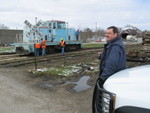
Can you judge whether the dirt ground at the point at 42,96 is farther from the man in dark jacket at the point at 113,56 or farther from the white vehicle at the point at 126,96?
the white vehicle at the point at 126,96

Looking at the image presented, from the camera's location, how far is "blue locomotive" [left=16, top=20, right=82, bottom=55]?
1748 cm

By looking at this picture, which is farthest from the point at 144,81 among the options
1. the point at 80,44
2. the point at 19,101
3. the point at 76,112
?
the point at 80,44

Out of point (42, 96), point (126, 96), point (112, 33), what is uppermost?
point (112, 33)

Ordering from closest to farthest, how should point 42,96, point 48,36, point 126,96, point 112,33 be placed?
point 126,96 < point 112,33 < point 42,96 < point 48,36

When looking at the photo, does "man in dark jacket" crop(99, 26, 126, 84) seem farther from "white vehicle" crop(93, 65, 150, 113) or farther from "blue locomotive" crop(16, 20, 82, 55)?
"blue locomotive" crop(16, 20, 82, 55)

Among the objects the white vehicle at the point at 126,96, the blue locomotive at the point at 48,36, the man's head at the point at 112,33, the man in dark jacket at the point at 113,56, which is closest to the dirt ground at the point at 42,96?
the man in dark jacket at the point at 113,56

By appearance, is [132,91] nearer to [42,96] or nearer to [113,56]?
[113,56]

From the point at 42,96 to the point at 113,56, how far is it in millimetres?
3141

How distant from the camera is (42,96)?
5.96m

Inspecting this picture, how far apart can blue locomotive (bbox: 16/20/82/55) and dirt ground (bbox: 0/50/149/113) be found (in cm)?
965

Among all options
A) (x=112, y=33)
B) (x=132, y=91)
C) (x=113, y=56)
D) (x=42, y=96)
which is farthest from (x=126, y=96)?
(x=42, y=96)

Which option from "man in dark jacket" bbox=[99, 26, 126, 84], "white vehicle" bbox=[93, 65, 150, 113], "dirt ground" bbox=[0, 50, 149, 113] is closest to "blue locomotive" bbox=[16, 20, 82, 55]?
"dirt ground" bbox=[0, 50, 149, 113]

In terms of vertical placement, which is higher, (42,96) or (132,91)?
(132,91)

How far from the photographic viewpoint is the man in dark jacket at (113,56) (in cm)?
367
